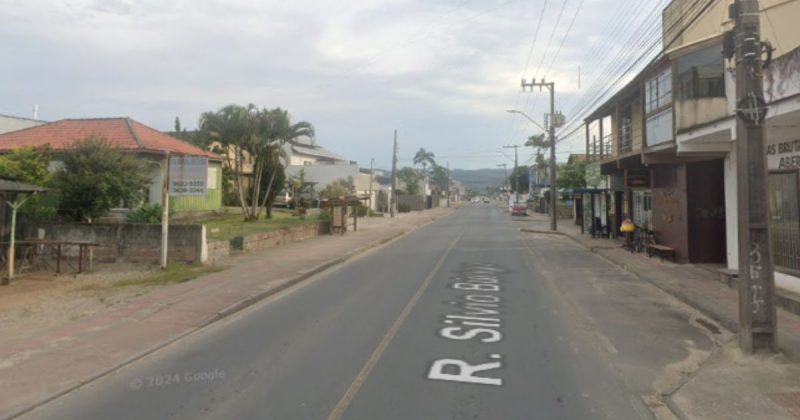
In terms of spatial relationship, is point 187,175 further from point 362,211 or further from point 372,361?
point 362,211

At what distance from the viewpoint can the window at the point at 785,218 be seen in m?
11.7

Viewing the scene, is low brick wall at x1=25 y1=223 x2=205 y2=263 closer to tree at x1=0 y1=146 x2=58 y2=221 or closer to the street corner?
tree at x1=0 y1=146 x2=58 y2=221

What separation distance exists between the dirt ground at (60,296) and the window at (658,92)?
14469 millimetres

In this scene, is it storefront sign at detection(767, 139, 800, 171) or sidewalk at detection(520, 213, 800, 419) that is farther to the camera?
storefront sign at detection(767, 139, 800, 171)

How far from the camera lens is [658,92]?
57.1 ft

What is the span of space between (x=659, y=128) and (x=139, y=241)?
15.2 m

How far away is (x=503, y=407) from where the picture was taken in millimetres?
5391

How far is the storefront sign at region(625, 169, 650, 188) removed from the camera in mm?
21391

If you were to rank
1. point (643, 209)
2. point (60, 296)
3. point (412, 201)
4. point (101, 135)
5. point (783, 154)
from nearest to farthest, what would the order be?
1. point (60, 296)
2. point (783, 154)
3. point (643, 209)
4. point (101, 135)
5. point (412, 201)

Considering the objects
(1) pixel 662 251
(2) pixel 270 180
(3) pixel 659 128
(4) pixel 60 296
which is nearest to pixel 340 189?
(2) pixel 270 180

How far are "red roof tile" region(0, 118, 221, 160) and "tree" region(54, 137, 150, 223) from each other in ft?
21.0

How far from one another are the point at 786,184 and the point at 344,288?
31.4 ft

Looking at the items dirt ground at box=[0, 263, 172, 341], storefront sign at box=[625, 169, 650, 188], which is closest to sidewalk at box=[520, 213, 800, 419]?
dirt ground at box=[0, 263, 172, 341]

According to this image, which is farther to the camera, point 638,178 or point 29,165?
point 638,178
